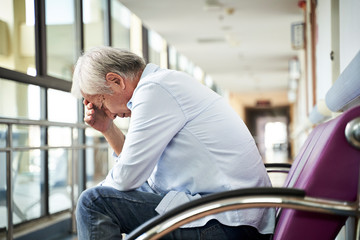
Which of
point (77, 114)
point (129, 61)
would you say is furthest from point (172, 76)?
point (77, 114)

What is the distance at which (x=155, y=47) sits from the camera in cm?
909

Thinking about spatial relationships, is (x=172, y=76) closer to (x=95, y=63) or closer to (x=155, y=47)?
(x=95, y=63)

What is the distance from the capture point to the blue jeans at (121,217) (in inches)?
56.9

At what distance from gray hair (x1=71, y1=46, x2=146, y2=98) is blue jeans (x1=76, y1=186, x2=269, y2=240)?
1.41 feet

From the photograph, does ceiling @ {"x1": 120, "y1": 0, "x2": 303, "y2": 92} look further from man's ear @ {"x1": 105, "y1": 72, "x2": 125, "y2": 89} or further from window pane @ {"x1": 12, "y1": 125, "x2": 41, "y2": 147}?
man's ear @ {"x1": 105, "y1": 72, "x2": 125, "y2": 89}

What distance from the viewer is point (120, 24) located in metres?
7.03

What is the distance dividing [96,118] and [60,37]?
2833 mm

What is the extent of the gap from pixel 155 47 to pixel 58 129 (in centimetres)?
498

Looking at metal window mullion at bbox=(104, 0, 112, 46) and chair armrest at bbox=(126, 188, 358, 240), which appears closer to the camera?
chair armrest at bbox=(126, 188, 358, 240)

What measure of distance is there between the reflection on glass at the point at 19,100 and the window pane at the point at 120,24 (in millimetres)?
2746

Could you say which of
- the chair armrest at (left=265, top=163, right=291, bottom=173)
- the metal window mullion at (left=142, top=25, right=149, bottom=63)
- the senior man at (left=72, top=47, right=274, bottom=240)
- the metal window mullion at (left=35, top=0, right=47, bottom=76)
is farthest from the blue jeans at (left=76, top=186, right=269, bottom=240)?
the metal window mullion at (left=142, top=25, right=149, bottom=63)

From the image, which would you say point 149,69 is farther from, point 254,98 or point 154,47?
point 254,98

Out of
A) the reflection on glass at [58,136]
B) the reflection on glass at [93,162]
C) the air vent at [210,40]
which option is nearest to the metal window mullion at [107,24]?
the reflection on glass at [93,162]

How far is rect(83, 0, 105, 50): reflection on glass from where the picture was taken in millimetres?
5391
